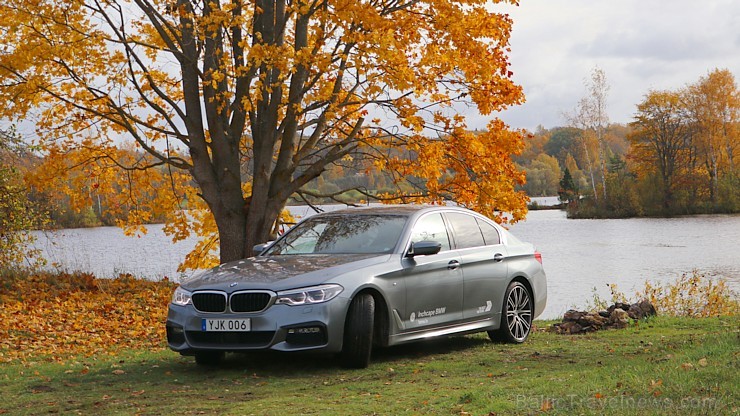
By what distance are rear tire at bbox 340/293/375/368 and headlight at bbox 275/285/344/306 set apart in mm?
323

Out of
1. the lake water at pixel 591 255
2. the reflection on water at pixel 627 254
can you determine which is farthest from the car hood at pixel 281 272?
the lake water at pixel 591 255

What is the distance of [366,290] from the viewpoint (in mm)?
8883

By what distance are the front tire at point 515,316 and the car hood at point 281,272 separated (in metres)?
2.25

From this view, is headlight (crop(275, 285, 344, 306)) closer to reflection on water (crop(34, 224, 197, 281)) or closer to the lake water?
the lake water

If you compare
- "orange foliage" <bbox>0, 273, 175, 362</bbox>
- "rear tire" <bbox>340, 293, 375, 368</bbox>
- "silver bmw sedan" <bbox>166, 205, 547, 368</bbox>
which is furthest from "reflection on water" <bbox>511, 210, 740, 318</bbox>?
"rear tire" <bbox>340, 293, 375, 368</bbox>

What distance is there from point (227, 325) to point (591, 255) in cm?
Answer: 3205

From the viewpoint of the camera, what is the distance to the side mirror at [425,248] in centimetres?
930

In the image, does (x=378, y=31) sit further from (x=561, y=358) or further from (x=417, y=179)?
→ (x=561, y=358)

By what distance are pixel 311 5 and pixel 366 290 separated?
810cm

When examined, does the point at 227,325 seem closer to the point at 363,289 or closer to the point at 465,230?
the point at 363,289

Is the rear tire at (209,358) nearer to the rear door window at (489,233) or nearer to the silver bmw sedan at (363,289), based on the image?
the silver bmw sedan at (363,289)

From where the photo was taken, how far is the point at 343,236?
9859 millimetres

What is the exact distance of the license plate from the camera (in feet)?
28.1

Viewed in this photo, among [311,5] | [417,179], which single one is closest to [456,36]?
[311,5]
